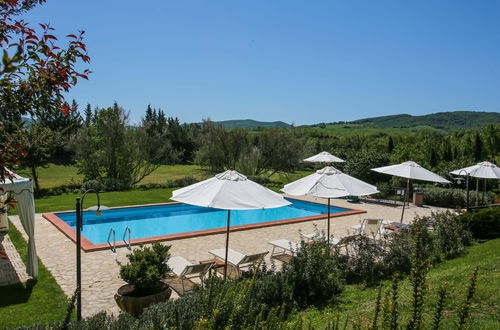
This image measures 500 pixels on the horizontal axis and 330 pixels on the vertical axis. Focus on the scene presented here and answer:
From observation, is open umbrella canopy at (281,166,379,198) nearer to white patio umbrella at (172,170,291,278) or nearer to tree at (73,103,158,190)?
white patio umbrella at (172,170,291,278)

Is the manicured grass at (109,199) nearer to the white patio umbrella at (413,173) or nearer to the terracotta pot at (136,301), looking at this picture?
the white patio umbrella at (413,173)

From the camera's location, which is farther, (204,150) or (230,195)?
(204,150)

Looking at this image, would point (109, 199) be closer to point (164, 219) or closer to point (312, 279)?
point (164, 219)

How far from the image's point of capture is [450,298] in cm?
528

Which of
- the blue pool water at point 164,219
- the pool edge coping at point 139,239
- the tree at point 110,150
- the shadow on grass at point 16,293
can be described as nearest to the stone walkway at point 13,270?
the shadow on grass at point 16,293

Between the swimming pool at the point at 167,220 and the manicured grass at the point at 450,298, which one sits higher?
the manicured grass at the point at 450,298

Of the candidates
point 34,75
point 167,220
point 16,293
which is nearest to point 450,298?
point 34,75

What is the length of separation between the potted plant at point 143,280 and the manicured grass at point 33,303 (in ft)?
3.71

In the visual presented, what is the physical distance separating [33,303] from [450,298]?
22.2ft

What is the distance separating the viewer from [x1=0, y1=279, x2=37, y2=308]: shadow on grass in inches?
242

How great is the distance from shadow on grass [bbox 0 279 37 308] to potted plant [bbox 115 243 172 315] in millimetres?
1993

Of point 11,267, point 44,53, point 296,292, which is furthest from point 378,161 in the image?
point 44,53

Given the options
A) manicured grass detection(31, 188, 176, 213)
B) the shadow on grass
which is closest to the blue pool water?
manicured grass detection(31, 188, 176, 213)

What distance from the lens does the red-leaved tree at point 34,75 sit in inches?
86.9
